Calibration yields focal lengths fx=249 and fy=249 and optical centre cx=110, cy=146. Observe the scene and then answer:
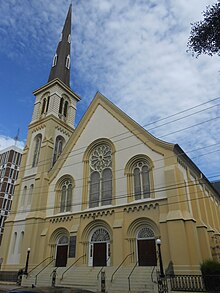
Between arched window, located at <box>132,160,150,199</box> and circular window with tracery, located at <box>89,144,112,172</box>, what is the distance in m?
3.01

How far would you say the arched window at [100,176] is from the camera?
22200 mm

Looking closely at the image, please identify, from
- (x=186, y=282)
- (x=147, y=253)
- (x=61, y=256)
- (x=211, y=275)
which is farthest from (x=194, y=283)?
(x=61, y=256)

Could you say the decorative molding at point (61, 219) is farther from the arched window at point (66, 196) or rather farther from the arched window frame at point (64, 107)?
the arched window frame at point (64, 107)

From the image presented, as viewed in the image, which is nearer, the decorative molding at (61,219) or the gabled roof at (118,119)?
the gabled roof at (118,119)

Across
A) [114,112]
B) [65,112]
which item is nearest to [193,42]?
[114,112]

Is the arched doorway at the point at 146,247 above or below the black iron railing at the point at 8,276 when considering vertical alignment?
above

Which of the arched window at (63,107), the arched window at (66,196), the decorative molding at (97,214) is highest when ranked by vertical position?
the arched window at (63,107)

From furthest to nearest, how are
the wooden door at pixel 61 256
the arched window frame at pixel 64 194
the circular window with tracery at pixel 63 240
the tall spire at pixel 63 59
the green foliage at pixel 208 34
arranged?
1. the tall spire at pixel 63 59
2. the arched window frame at pixel 64 194
3. the circular window with tracery at pixel 63 240
4. the wooden door at pixel 61 256
5. the green foliage at pixel 208 34

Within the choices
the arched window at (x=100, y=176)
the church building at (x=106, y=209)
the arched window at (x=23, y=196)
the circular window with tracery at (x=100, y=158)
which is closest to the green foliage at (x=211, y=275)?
the church building at (x=106, y=209)

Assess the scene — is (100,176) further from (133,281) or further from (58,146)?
(58,146)

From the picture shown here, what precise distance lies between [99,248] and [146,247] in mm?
4291

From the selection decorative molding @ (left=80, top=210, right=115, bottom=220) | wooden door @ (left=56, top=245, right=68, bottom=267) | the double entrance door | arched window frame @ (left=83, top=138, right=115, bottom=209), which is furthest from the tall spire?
the double entrance door

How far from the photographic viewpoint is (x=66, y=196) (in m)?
24.7

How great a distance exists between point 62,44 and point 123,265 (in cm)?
3482
